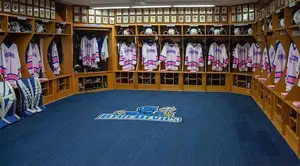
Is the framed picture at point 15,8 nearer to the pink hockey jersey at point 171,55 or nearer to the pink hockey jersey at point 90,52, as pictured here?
the pink hockey jersey at point 90,52

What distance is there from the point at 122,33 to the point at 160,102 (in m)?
3.22

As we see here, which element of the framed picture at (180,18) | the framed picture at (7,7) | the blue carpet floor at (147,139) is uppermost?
the framed picture at (180,18)

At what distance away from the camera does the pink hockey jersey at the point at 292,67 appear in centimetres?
486

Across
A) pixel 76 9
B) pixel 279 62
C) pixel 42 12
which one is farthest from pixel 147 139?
pixel 76 9

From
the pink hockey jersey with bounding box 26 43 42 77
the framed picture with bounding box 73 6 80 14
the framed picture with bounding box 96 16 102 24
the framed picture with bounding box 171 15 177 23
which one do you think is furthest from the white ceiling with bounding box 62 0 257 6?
the pink hockey jersey with bounding box 26 43 42 77

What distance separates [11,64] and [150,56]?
4296 mm

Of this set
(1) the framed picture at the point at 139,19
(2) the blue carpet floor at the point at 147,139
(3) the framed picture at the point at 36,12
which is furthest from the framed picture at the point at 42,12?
(1) the framed picture at the point at 139,19

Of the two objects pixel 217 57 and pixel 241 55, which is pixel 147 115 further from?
pixel 241 55

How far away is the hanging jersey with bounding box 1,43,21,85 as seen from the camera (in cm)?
642

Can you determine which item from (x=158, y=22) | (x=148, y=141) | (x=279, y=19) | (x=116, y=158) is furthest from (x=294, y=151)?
(x=158, y=22)

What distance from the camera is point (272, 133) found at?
195 inches

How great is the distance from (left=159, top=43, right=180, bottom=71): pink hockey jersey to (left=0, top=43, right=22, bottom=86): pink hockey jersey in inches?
170

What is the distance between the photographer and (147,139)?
4699mm

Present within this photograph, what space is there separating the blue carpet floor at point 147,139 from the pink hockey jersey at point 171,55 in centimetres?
278
